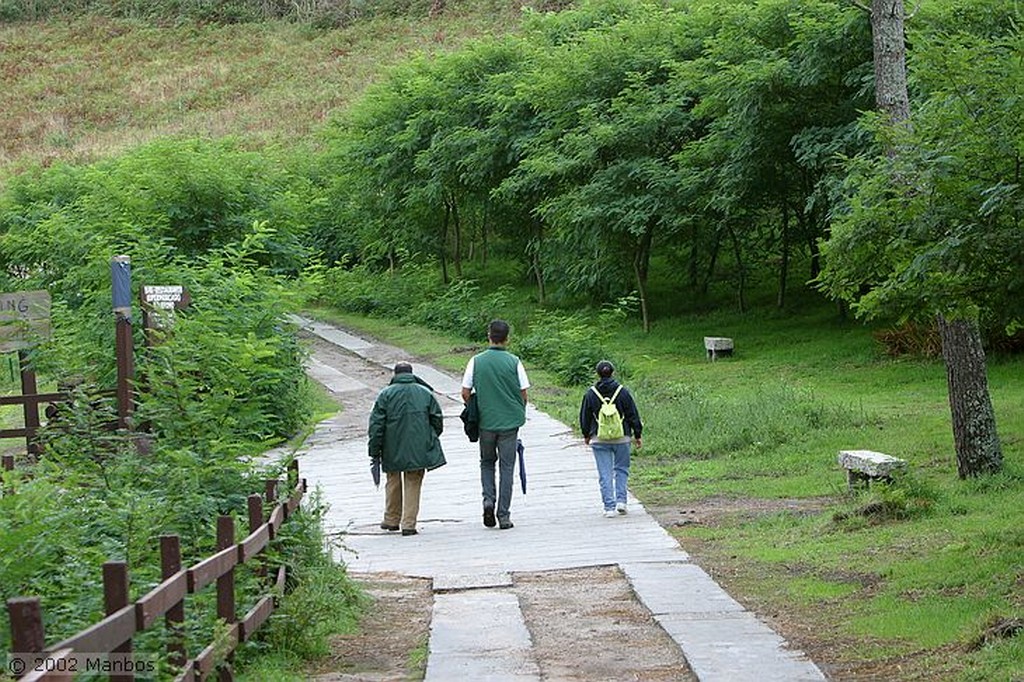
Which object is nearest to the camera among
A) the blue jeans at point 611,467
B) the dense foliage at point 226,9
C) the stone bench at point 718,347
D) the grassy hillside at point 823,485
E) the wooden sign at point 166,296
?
the grassy hillside at point 823,485

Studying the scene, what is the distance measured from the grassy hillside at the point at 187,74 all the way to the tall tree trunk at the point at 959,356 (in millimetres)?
49617

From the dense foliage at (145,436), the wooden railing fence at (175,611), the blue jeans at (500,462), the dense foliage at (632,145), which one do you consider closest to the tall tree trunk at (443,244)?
the dense foliage at (632,145)

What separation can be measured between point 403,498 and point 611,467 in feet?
6.98

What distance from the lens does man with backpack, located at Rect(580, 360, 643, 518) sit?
14344 millimetres

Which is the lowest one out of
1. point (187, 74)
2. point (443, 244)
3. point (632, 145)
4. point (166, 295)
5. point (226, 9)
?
point (443, 244)

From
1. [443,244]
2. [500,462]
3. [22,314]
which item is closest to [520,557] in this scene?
[500,462]

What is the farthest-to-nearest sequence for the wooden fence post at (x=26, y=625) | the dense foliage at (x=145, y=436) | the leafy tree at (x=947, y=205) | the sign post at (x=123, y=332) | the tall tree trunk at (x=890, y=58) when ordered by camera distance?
the tall tree trunk at (x=890, y=58) → the sign post at (x=123, y=332) → the leafy tree at (x=947, y=205) → the dense foliage at (x=145, y=436) → the wooden fence post at (x=26, y=625)

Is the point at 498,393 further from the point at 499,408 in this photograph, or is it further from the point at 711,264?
the point at 711,264

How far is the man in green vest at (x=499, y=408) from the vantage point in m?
13.9

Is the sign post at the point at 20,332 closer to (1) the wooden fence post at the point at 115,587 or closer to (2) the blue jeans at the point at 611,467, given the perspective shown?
(2) the blue jeans at the point at 611,467

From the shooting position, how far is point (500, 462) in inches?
551

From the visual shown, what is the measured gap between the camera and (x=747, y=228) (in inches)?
1446

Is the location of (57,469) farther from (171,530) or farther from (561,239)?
(561,239)

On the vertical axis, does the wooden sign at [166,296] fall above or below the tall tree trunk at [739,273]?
above
